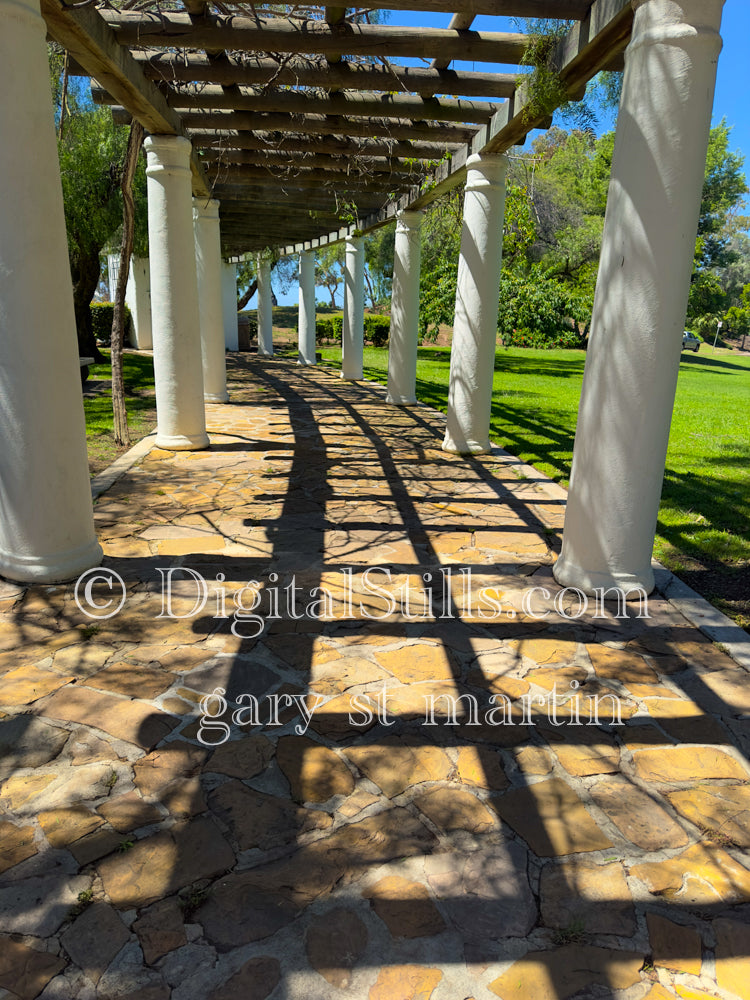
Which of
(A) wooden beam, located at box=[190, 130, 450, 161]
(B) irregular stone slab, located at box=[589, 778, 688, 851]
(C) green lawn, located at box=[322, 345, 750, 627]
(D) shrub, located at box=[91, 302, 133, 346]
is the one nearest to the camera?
(B) irregular stone slab, located at box=[589, 778, 688, 851]

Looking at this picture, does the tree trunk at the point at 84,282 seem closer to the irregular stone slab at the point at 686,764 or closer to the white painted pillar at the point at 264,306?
the white painted pillar at the point at 264,306

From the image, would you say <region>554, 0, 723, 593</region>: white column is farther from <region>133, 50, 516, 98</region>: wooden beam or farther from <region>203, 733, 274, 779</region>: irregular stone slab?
<region>133, 50, 516, 98</region>: wooden beam

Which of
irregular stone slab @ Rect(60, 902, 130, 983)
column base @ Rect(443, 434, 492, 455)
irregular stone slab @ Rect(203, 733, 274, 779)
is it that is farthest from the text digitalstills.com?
column base @ Rect(443, 434, 492, 455)

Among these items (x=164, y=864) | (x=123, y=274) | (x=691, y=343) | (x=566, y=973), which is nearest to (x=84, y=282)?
→ (x=123, y=274)

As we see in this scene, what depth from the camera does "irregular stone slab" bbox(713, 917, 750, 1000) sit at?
197 centimetres

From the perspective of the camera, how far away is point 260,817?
253 centimetres

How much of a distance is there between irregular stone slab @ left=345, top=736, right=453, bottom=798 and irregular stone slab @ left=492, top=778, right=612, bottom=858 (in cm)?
29

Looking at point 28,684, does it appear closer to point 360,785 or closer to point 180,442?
point 360,785

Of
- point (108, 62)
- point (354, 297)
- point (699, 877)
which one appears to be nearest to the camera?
point (699, 877)

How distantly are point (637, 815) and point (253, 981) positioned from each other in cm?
150

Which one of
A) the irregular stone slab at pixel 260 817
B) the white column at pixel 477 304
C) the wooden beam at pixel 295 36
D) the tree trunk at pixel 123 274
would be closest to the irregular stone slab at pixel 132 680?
the irregular stone slab at pixel 260 817

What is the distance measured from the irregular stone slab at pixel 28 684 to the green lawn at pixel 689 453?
3.89 m

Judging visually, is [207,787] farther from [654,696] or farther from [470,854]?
[654,696]

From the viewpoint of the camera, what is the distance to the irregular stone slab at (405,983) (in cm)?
191
